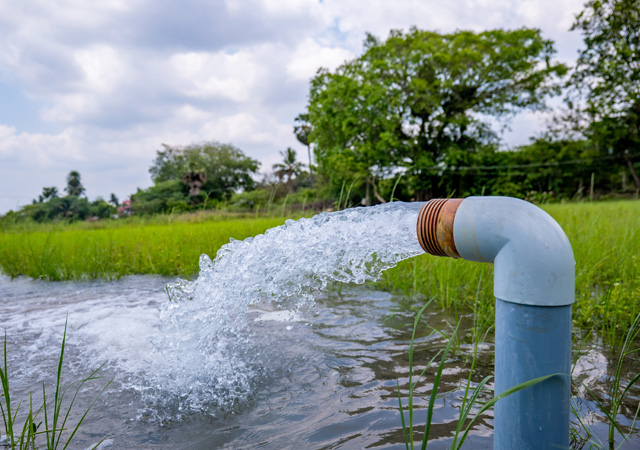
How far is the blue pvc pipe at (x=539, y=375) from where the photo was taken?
3.80ft

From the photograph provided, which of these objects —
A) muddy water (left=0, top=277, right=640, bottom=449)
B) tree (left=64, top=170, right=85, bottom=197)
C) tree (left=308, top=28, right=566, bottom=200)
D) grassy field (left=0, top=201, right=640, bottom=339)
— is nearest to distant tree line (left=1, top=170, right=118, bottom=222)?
tree (left=308, top=28, right=566, bottom=200)

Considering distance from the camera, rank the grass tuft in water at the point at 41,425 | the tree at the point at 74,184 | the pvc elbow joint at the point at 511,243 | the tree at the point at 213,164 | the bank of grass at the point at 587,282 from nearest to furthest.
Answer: the pvc elbow joint at the point at 511,243
the grass tuft in water at the point at 41,425
the bank of grass at the point at 587,282
the tree at the point at 213,164
the tree at the point at 74,184

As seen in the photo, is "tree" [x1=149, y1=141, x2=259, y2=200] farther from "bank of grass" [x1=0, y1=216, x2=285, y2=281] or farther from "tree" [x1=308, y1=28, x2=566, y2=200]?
"bank of grass" [x1=0, y1=216, x2=285, y2=281]

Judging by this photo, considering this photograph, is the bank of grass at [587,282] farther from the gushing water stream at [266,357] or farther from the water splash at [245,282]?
the water splash at [245,282]

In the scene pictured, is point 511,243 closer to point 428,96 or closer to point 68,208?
point 428,96

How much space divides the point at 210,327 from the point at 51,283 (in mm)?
3996

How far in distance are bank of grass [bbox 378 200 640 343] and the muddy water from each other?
0.27 m

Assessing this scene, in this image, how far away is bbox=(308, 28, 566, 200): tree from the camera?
2225 centimetres

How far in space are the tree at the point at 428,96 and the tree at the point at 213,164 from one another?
2226 centimetres

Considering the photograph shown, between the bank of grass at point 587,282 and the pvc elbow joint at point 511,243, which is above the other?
the pvc elbow joint at point 511,243

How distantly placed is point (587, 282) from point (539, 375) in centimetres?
300

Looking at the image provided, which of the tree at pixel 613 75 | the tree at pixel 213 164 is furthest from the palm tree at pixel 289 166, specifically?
the tree at pixel 613 75

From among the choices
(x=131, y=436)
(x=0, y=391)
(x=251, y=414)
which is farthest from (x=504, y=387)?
(x=0, y=391)

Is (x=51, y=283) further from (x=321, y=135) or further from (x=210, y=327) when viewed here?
(x=321, y=135)
